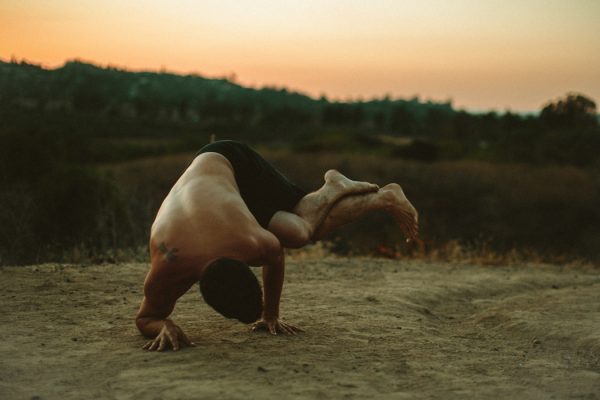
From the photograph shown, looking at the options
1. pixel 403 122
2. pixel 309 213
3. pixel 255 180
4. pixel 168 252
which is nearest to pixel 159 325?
pixel 168 252

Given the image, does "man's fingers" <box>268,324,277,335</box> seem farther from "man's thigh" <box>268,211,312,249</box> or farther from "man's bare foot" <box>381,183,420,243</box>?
"man's bare foot" <box>381,183,420,243</box>

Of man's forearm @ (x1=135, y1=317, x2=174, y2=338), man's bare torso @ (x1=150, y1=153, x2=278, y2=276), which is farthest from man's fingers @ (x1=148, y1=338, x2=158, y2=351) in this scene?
man's bare torso @ (x1=150, y1=153, x2=278, y2=276)

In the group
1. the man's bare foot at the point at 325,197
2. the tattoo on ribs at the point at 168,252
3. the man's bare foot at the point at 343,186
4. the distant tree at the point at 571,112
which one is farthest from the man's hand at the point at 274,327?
the distant tree at the point at 571,112

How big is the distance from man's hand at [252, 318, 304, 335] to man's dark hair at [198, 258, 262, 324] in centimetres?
115

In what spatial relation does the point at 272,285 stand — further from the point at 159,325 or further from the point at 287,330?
the point at 159,325

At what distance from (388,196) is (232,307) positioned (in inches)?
77.0

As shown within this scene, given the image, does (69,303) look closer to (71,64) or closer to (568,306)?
(568,306)

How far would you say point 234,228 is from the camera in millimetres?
4035

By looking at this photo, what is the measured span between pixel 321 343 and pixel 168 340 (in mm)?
1033

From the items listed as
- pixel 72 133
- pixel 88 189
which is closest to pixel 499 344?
pixel 88 189

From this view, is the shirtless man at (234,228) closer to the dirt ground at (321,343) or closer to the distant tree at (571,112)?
the dirt ground at (321,343)

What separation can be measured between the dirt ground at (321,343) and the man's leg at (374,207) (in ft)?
2.58

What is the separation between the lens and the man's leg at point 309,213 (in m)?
4.70

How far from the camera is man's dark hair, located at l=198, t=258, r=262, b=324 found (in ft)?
11.9
